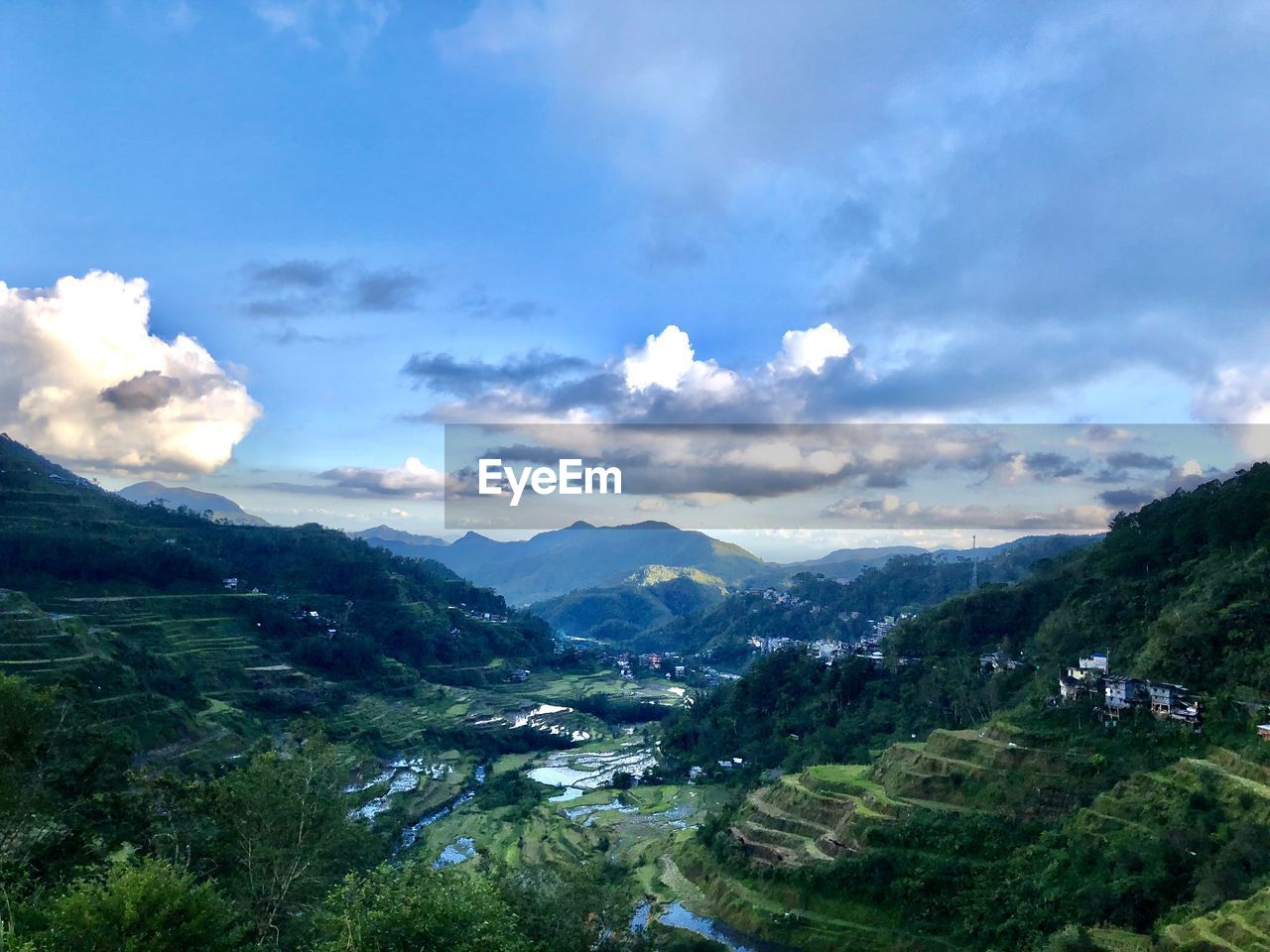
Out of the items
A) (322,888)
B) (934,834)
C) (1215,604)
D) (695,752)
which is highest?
(1215,604)

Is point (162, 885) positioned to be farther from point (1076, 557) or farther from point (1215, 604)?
point (1076, 557)

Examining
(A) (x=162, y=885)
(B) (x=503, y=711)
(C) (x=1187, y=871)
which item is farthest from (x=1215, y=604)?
(B) (x=503, y=711)

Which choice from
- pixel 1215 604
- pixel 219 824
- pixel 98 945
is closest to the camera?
pixel 98 945

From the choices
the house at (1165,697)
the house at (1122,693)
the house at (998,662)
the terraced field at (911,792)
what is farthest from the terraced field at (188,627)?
the house at (1165,697)

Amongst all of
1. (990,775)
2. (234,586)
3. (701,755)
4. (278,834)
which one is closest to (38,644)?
(278,834)

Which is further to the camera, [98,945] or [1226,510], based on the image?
[1226,510]

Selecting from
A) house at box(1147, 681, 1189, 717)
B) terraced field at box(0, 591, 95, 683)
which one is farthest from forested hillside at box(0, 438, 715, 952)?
house at box(1147, 681, 1189, 717)

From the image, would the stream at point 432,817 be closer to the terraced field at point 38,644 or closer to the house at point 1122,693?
the terraced field at point 38,644
